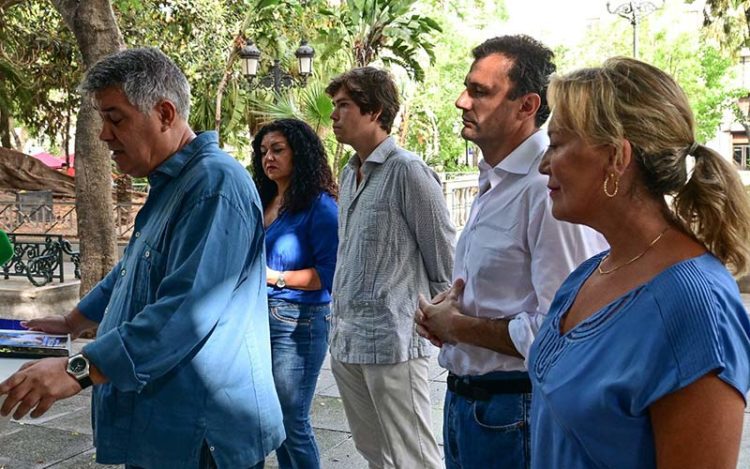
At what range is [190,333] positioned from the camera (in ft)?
7.50

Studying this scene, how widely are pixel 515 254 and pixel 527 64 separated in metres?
0.66

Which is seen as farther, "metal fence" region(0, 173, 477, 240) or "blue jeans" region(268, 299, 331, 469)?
"metal fence" region(0, 173, 477, 240)

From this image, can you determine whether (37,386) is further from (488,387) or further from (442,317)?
(488,387)

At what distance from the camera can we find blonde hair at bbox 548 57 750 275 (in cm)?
158

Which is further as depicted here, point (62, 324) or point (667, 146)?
point (62, 324)

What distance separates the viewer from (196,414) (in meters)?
2.42

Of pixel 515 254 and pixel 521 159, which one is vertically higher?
pixel 521 159

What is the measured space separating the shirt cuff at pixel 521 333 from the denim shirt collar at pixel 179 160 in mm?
1113

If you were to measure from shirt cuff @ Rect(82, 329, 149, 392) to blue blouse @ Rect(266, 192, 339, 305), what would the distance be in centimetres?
178

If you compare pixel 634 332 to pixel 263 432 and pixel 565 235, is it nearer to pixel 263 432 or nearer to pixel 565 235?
pixel 565 235

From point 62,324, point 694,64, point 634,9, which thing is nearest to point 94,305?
point 62,324

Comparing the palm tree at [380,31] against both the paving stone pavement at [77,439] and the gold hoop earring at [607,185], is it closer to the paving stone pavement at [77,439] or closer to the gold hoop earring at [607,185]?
the paving stone pavement at [77,439]

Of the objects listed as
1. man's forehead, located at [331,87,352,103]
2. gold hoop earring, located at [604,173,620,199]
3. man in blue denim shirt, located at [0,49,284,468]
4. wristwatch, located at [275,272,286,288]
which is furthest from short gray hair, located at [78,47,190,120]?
wristwatch, located at [275,272,286,288]

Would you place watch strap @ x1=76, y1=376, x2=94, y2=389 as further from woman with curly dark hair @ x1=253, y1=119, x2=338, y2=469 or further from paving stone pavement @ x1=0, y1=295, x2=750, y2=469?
paving stone pavement @ x1=0, y1=295, x2=750, y2=469
